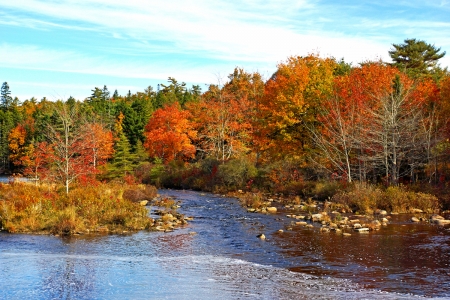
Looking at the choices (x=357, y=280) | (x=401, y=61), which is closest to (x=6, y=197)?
(x=357, y=280)

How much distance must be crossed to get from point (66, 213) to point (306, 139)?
2421 centimetres

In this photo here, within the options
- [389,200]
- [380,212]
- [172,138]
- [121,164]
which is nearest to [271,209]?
[380,212]

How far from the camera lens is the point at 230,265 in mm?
16281

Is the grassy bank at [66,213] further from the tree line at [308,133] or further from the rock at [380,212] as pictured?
the rock at [380,212]

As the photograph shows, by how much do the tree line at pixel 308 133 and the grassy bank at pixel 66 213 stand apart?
227 cm

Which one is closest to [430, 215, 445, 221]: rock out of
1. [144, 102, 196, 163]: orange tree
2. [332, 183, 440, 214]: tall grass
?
[332, 183, 440, 214]: tall grass

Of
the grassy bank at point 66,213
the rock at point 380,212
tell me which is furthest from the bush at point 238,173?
the grassy bank at point 66,213

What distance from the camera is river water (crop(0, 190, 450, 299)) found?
43.4 feet

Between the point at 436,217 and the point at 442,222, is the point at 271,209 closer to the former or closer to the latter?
the point at 436,217

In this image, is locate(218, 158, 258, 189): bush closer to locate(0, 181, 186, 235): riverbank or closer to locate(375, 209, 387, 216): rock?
locate(375, 209, 387, 216): rock

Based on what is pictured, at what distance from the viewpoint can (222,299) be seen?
12.6m

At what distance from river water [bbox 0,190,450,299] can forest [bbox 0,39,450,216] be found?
29.4 feet

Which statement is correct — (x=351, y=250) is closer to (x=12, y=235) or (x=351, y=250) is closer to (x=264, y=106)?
(x=12, y=235)

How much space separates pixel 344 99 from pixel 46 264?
27.4 m
